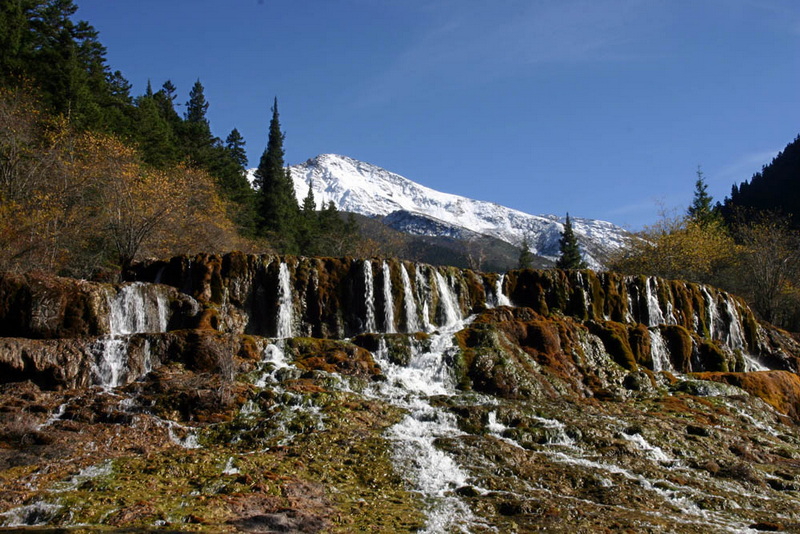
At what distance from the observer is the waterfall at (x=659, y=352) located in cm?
2548

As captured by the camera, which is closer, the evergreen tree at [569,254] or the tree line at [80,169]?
the tree line at [80,169]

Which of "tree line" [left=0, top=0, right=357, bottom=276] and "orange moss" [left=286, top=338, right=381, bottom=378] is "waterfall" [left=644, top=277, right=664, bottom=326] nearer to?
"orange moss" [left=286, top=338, right=381, bottom=378]

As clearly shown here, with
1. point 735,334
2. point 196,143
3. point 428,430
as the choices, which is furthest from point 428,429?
point 196,143

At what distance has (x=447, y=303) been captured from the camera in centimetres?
2831

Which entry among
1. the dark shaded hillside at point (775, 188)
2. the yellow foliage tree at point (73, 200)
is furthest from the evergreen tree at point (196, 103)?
the dark shaded hillside at point (775, 188)

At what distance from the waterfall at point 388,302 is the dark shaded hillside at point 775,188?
7624 centimetres

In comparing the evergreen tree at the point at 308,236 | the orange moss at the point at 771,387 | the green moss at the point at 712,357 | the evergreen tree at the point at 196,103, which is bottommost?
the orange moss at the point at 771,387

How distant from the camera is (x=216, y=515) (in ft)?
28.3

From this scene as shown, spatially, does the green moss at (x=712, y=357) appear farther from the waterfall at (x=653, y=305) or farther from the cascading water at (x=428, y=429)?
the cascading water at (x=428, y=429)

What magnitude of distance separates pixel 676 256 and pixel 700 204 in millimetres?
30232

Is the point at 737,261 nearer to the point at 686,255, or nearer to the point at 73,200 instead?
the point at 686,255

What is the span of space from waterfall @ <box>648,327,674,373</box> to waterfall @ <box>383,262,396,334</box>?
12.5 m

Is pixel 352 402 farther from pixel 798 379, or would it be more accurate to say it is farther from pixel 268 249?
pixel 268 249

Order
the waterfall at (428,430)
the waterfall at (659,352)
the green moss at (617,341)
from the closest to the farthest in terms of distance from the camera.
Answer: the waterfall at (428,430)
the green moss at (617,341)
the waterfall at (659,352)
